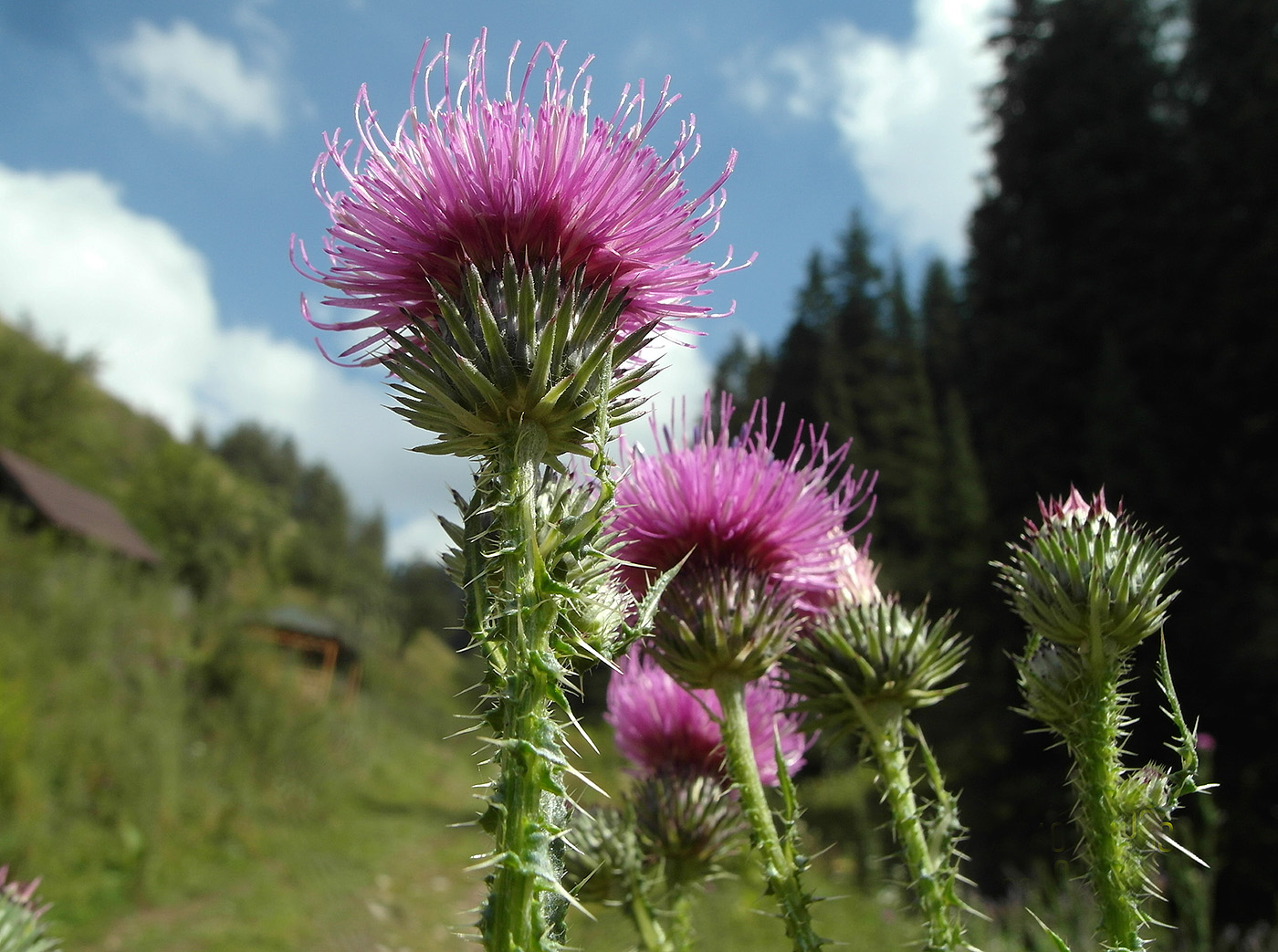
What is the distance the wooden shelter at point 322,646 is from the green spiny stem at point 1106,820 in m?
29.3

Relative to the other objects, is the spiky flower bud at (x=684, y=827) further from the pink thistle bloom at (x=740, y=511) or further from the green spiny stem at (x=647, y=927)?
the pink thistle bloom at (x=740, y=511)

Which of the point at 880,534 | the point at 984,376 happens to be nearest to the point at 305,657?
the point at 880,534

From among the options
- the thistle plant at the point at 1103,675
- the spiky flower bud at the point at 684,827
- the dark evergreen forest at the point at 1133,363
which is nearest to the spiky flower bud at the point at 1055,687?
the thistle plant at the point at 1103,675

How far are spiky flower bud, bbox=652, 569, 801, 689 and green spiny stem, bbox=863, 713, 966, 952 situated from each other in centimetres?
28

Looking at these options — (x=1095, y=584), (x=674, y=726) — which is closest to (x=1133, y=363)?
(x=674, y=726)

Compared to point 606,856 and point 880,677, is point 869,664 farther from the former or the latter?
point 606,856

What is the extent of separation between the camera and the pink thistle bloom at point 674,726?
2.66 m

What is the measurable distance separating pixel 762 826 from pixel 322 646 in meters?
36.5

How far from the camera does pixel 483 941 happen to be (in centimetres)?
118

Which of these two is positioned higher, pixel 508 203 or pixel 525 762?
pixel 508 203

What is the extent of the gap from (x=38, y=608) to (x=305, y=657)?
18655 mm

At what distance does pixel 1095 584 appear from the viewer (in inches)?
60.6

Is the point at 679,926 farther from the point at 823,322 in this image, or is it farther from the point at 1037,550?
the point at 823,322

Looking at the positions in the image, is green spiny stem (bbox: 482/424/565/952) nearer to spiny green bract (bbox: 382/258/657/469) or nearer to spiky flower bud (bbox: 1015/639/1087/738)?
spiny green bract (bbox: 382/258/657/469)
